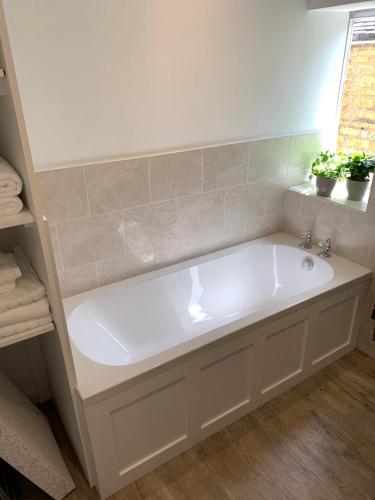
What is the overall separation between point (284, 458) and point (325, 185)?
1.63 m

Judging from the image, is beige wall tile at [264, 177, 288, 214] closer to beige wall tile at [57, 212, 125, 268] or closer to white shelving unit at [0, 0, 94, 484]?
beige wall tile at [57, 212, 125, 268]

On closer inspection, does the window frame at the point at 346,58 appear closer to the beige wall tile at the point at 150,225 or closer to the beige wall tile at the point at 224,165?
the beige wall tile at the point at 224,165

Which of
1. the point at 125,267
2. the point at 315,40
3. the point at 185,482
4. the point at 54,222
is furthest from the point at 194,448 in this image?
the point at 315,40

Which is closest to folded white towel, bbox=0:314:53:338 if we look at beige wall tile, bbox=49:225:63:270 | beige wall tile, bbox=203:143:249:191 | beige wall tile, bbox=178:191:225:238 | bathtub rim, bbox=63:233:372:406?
bathtub rim, bbox=63:233:372:406

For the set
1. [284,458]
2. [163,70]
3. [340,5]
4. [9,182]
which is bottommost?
[284,458]

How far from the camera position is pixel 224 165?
225cm

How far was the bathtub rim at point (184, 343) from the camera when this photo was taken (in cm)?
140

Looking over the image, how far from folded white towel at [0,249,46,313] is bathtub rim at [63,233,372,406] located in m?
0.39

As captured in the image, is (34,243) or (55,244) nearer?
(34,243)

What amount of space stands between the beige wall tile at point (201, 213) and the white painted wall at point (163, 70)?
326 millimetres

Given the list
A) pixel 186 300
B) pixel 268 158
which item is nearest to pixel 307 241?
pixel 268 158

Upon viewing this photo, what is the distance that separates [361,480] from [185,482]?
78cm

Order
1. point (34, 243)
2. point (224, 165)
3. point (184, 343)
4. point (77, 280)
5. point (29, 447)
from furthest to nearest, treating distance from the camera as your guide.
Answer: point (224, 165) < point (77, 280) < point (184, 343) < point (29, 447) < point (34, 243)

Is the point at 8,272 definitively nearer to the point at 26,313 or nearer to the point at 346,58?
the point at 26,313
